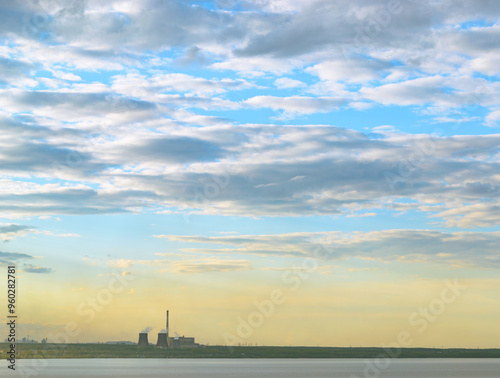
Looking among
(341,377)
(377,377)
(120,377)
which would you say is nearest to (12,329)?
(120,377)

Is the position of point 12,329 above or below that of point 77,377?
above

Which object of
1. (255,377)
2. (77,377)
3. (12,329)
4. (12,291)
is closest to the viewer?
(12,291)

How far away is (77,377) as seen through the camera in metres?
166

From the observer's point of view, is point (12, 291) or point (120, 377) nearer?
point (12, 291)

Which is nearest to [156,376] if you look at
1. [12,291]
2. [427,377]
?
[427,377]

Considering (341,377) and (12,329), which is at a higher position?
(12,329)

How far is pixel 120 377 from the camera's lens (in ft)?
573

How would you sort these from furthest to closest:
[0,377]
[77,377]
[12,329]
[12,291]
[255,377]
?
[255,377]
[77,377]
[0,377]
[12,329]
[12,291]

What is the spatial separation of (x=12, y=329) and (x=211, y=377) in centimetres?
9152

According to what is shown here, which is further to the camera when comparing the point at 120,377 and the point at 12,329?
the point at 120,377

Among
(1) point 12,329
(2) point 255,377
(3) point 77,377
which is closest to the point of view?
(1) point 12,329

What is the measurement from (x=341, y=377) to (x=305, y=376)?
10998 mm

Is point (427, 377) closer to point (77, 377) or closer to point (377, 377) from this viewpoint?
point (377, 377)

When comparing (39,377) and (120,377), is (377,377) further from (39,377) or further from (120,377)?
(39,377)
